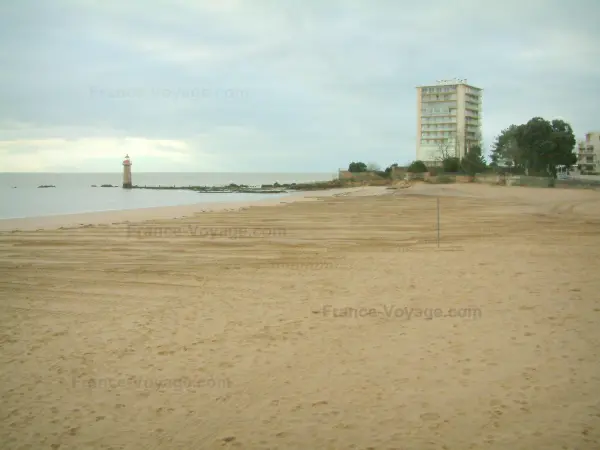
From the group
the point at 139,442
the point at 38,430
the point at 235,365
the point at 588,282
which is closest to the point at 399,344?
the point at 235,365

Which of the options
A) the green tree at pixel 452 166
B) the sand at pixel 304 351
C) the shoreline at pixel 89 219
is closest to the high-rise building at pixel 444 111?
the green tree at pixel 452 166

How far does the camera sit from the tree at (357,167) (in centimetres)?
9612

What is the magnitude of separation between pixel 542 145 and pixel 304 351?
51.2m

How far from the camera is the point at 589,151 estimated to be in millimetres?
99562

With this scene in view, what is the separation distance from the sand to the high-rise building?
3951 inches

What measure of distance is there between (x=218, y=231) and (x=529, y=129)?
43.2 metres

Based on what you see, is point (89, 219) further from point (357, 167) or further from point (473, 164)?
point (357, 167)

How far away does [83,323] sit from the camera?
5.91 metres

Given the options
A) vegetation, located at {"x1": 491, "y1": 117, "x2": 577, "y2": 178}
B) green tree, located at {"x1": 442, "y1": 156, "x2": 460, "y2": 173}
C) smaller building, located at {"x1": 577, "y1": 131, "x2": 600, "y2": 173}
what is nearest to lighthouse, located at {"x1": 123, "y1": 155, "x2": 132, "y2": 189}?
green tree, located at {"x1": 442, "y1": 156, "x2": 460, "y2": 173}

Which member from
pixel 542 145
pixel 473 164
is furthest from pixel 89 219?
pixel 473 164

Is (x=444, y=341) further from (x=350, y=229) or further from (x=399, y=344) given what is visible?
(x=350, y=229)

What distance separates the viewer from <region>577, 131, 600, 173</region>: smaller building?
3782 inches

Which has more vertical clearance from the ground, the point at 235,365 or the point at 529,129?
the point at 529,129

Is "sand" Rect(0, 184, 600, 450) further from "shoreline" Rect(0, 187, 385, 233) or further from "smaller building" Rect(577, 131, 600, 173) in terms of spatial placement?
"smaller building" Rect(577, 131, 600, 173)
